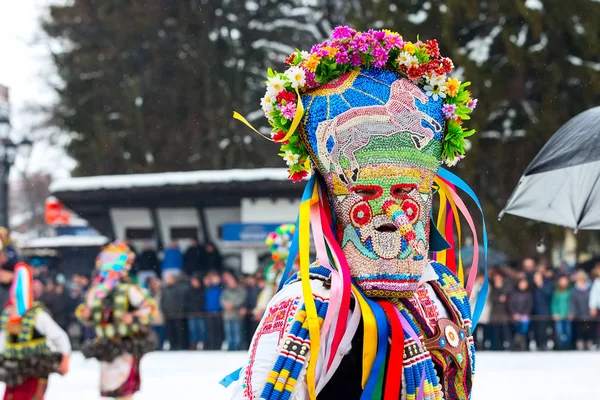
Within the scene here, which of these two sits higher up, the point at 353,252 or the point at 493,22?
the point at 493,22

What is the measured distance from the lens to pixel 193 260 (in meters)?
21.3

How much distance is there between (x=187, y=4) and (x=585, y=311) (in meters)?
12.3

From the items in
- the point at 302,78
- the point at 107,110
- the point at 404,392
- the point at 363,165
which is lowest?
the point at 404,392

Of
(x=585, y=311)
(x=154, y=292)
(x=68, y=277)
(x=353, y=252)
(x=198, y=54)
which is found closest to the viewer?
(x=353, y=252)

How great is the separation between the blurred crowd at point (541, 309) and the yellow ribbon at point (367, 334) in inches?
597

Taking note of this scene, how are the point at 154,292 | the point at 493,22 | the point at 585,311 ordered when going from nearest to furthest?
1. the point at 585,311
2. the point at 154,292
3. the point at 493,22

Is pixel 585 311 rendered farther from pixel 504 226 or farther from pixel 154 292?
pixel 154 292

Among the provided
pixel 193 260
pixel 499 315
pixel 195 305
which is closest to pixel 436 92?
pixel 499 315

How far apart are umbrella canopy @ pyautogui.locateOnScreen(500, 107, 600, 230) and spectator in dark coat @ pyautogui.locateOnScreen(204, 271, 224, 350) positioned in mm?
14199

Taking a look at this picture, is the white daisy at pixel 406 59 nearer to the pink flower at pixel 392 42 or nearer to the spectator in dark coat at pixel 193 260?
the pink flower at pixel 392 42

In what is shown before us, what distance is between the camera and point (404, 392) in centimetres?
353

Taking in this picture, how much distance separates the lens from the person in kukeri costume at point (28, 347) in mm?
9016

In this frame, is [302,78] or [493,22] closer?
[302,78]

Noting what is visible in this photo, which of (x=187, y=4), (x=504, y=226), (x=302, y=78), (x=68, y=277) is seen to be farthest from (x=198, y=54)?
(x=302, y=78)
